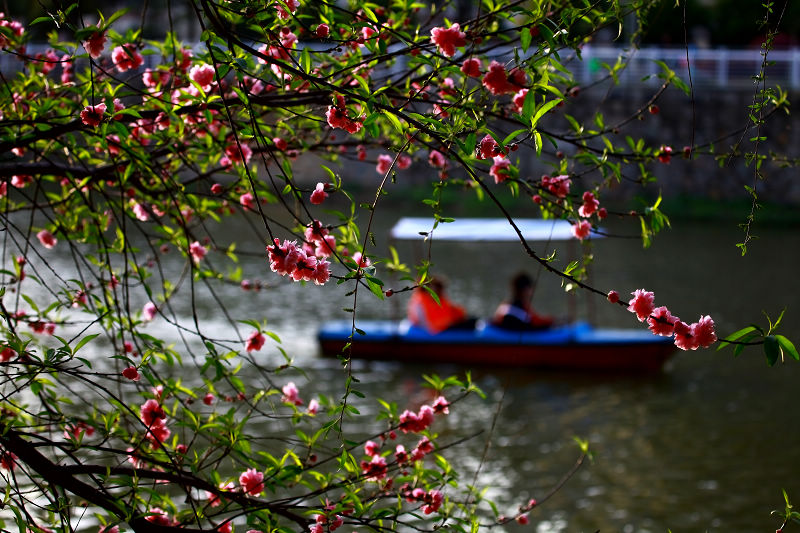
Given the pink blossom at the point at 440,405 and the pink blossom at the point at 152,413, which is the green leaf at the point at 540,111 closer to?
the pink blossom at the point at 440,405

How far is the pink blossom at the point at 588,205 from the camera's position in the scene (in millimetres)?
3252

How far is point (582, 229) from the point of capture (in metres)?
3.37

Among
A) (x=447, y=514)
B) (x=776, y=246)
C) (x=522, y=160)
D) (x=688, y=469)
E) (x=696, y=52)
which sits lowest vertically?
(x=447, y=514)

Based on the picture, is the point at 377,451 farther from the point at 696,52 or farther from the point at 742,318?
the point at 696,52

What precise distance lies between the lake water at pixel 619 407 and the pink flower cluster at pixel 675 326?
2.92 ft

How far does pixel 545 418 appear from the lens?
350 inches

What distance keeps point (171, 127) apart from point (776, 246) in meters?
16.0

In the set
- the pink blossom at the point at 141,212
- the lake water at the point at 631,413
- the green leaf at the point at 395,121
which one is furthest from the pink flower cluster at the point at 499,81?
the lake water at the point at 631,413

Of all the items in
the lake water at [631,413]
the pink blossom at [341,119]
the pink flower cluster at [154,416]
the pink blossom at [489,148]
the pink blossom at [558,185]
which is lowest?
the pink flower cluster at [154,416]

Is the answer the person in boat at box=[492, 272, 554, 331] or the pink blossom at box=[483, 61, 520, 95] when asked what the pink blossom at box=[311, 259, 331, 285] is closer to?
the pink blossom at box=[483, 61, 520, 95]

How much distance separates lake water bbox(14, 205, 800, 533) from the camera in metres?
7.04

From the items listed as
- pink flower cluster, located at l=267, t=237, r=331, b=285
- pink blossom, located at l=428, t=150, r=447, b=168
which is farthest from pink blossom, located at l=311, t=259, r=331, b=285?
pink blossom, located at l=428, t=150, r=447, b=168

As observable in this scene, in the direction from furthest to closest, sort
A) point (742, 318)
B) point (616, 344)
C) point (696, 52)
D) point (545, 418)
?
point (696, 52) → point (742, 318) → point (616, 344) → point (545, 418)

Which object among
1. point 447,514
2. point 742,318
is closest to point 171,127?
point 447,514
